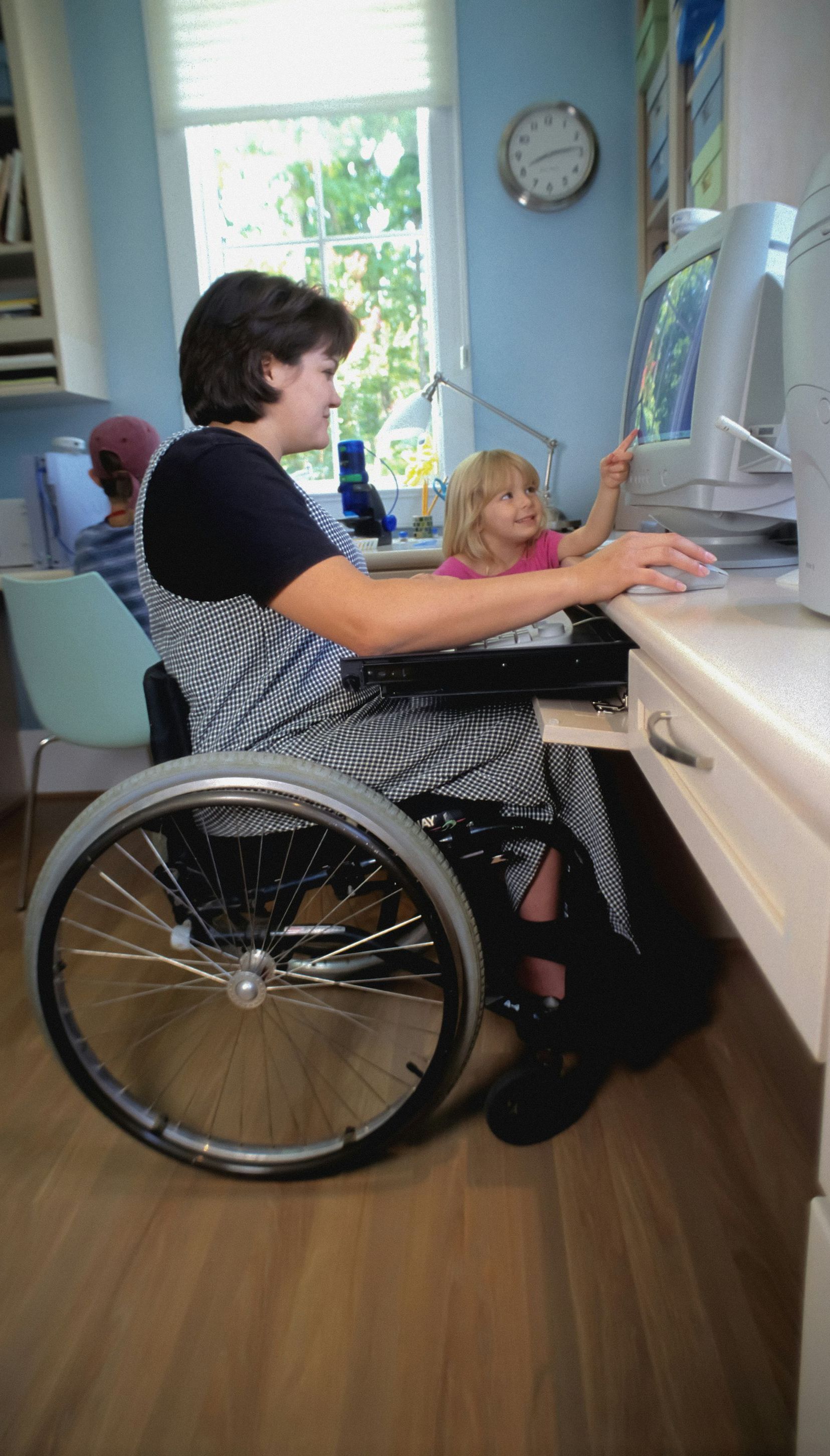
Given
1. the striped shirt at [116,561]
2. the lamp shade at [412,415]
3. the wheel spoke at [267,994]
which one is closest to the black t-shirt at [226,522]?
the wheel spoke at [267,994]

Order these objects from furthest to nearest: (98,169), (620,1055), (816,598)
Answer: (98,169) → (620,1055) → (816,598)

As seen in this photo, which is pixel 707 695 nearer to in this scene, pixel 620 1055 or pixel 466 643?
pixel 466 643

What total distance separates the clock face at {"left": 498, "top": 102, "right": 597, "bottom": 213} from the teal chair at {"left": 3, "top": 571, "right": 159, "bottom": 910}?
1689 millimetres

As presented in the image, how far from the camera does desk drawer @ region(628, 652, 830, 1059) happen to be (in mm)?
440

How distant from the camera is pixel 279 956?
3.35 ft

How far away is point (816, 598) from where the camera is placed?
2.38ft

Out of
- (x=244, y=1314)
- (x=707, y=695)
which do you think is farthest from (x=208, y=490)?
(x=244, y=1314)

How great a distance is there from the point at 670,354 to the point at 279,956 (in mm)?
932

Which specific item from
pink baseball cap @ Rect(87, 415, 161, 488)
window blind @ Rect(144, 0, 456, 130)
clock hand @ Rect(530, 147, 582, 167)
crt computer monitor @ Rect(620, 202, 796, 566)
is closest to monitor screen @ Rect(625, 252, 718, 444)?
crt computer monitor @ Rect(620, 202, 796, 566)

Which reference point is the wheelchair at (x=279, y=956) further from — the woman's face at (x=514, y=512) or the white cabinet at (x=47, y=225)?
the white cabinet at (x=47, y=225)

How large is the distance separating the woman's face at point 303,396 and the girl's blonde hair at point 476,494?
56 centimetres

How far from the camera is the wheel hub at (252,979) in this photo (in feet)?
3.21

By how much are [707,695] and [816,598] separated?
215mm

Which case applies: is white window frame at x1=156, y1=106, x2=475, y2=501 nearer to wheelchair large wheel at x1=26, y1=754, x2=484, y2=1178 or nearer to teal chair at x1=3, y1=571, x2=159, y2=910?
teal chair at x1=3, y1=571, x2=159, y2=910
